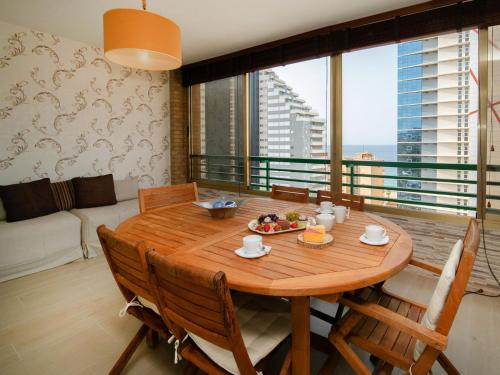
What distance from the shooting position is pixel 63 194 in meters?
3.61

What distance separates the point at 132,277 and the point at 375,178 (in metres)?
2.94

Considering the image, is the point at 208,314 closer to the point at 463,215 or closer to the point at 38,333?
the point at 38,333

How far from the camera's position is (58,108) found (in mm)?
3752

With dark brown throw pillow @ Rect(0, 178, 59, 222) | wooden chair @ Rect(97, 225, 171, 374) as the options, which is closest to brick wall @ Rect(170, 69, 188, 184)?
dark brown throw pillow @ Rect(0, 178, 59, 222)

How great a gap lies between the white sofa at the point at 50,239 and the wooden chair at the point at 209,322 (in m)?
2.40

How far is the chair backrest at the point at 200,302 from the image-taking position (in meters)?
0.94

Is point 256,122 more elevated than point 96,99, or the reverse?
point 96,99

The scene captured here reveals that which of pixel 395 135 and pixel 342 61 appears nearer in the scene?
pixel 395 135

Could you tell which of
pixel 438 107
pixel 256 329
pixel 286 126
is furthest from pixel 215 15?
pixel 256 329

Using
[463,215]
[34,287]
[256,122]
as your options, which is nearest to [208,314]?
[34,287]

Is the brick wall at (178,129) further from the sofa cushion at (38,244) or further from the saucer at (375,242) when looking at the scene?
the saucer at (375,242)

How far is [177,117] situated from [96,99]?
4.22 ft

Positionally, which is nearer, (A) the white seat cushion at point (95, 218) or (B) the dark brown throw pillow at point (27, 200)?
(B) the dark brown throw pillow at point (27, 200)

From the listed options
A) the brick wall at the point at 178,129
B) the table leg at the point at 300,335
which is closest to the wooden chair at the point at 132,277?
the table leg at the point at 300,335
